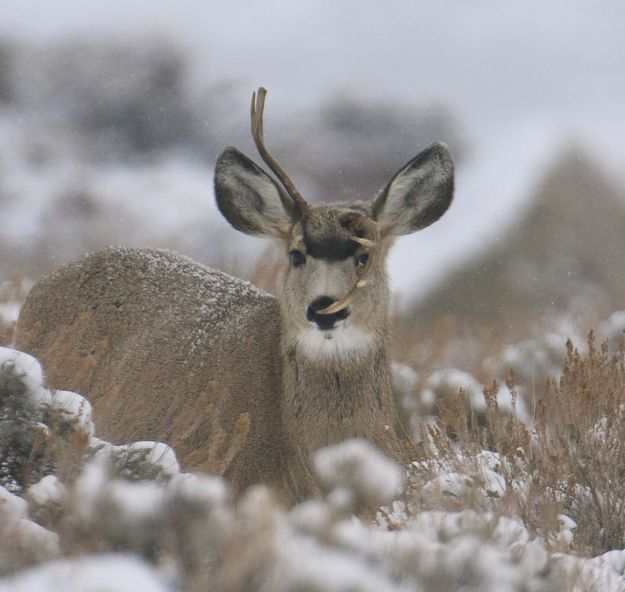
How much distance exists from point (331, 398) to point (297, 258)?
63cm

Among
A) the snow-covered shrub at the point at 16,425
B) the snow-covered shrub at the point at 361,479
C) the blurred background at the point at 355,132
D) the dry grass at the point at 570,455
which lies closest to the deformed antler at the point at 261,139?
the dry grass at the point at 570,455

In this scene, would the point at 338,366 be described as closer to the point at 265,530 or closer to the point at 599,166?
the point at 265,530

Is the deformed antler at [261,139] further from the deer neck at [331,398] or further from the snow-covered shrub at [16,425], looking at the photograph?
the snow-covered shrub at [16,425]

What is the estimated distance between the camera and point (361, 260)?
4.94 m

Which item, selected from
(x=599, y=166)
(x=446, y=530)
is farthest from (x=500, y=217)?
(x=446, y=530)

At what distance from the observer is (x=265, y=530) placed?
2.80m

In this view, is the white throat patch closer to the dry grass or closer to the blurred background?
the dry grass

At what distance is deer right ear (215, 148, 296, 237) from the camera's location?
5.27 meters

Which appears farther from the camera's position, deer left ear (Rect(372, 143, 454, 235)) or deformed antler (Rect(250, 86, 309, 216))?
deer left ear (Rect(372, 143, 454, 235))

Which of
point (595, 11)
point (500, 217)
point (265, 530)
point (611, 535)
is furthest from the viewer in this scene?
point (595, 11)

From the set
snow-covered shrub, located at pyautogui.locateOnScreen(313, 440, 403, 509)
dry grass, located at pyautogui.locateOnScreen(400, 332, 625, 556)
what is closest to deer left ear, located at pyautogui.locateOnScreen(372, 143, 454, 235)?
dry grass, located at pyautogui.locateOnScreen(400, 332, 625, 556)

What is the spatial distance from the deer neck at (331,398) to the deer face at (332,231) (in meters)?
0.05

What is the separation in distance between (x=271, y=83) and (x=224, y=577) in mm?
27986

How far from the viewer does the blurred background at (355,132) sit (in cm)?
1585
